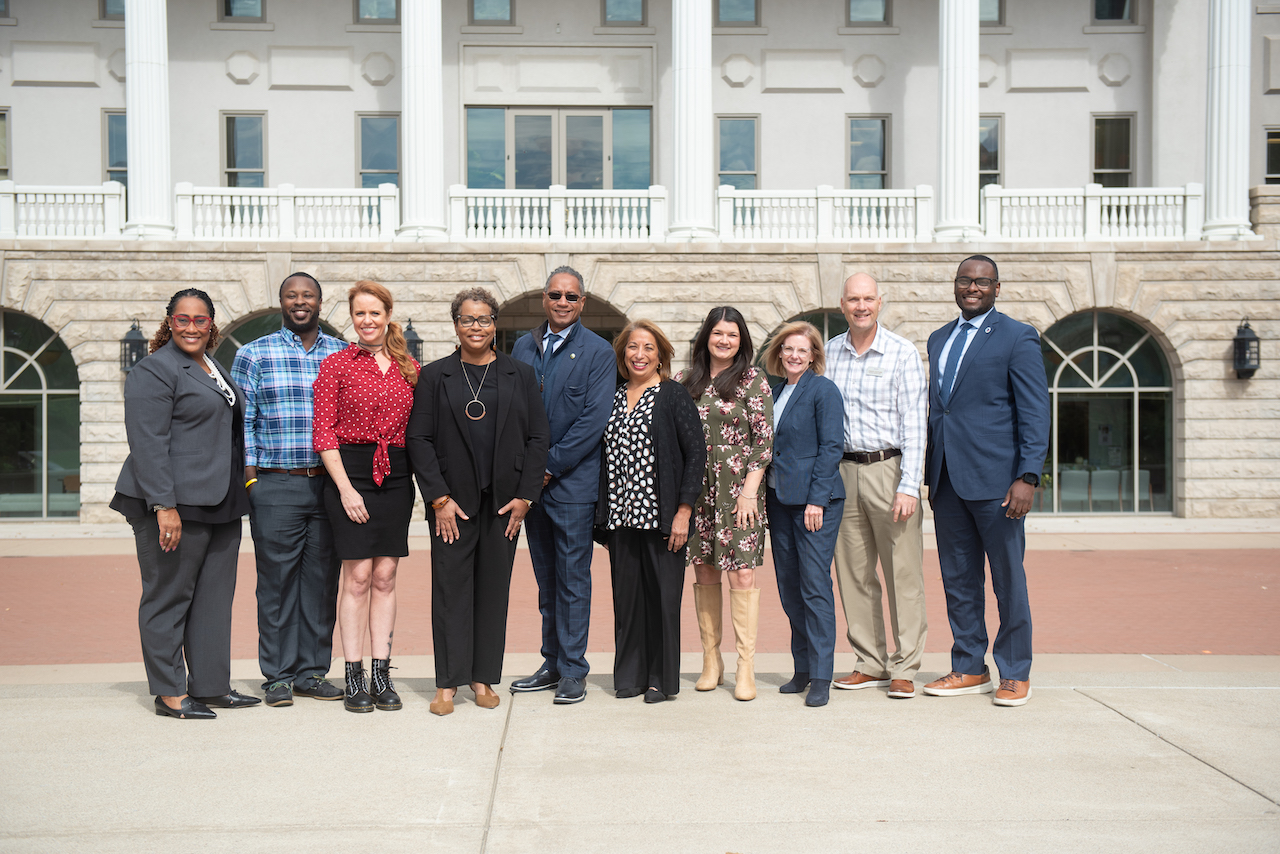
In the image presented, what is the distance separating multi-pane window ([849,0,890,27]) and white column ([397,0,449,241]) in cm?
813

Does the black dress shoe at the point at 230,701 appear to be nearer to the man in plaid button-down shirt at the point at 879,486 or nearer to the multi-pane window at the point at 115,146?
the man in plaid button-down shirt at the point at 879,486

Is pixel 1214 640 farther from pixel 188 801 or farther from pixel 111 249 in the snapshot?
pixel 111 249

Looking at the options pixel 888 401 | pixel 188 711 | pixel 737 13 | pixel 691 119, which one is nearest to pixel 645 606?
pixel 888 401

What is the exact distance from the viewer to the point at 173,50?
19.8m

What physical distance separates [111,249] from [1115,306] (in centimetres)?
1744

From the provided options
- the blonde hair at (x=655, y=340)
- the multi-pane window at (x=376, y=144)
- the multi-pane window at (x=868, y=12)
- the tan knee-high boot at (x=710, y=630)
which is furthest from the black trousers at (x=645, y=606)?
the multi-pane window at (x=868, y=12)

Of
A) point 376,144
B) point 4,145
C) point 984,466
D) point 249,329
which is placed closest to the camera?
point 984,466

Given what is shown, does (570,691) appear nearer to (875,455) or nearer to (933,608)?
(875,455)

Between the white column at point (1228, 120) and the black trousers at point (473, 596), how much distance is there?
56.8 ft

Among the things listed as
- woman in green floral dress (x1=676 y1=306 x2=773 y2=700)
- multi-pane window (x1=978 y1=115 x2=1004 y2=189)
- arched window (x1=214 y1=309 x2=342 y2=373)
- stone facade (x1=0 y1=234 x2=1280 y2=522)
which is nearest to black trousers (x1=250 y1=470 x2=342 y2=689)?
woman in green floral dress (x1=676 y1=306 x2=773 y2=700)

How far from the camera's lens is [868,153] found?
67.6 ft

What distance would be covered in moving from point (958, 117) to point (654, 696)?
15451 mm

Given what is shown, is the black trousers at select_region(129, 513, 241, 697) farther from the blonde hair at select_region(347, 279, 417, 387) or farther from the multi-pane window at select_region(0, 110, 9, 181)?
the multi-pane window at select_region(0, 110, 9, 181)

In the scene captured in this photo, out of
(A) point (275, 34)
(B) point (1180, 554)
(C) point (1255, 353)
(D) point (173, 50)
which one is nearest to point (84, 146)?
(D) point (173, 50)
